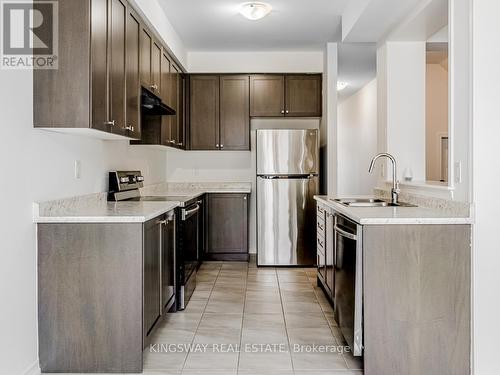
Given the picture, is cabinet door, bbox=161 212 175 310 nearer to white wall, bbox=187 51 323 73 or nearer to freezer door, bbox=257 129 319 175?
freezer door, bbox=257 129 319 175

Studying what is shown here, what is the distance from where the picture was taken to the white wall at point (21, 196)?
2221 mm

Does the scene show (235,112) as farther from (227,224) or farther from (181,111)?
(227,224)

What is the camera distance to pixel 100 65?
2686 mm

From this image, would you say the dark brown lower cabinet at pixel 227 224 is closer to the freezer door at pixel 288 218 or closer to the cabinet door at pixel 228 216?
the cabinet door at pixel 228 216

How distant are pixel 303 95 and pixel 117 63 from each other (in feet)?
10.5

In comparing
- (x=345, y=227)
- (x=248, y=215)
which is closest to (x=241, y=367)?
(x=345, y=227)

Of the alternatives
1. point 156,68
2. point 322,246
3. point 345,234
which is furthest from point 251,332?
point 156,68

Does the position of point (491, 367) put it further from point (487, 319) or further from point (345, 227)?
point (345, 227)

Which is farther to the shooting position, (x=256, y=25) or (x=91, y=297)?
(x=256, y=25)

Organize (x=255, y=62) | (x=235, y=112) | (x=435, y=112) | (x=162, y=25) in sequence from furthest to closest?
(x=435, y=112), (x=255, y=62), (x=235, y=112), (x=162, y=25)

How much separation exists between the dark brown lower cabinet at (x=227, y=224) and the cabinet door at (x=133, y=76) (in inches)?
91.4

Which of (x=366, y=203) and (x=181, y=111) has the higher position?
(x=181, y=111)

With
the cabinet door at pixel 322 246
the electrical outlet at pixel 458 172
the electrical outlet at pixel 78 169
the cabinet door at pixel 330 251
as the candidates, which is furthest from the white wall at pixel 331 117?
the electrical outlet at pixel 78 169

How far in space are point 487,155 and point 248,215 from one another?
3.67 metres
